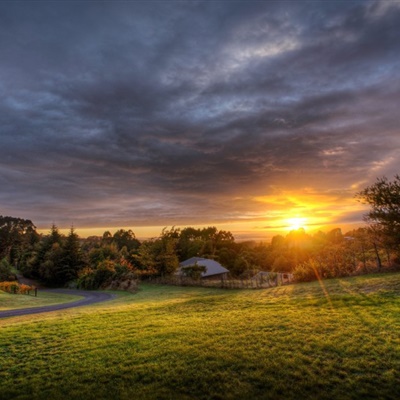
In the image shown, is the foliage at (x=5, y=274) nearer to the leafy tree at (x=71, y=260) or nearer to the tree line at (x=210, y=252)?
the tree line at (x=210, y=252)

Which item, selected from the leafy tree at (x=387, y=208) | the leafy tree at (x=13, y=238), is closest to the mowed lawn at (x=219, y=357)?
the leafy tree at (x=387, y=208)

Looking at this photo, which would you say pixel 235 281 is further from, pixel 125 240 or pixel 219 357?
pixel 125 240

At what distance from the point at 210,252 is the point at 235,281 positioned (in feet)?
130

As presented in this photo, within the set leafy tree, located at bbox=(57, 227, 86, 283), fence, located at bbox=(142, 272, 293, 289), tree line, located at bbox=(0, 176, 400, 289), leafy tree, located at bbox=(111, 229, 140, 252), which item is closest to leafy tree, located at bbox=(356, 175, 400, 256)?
tree line, located at bbox=(0, 176, 400, 289)

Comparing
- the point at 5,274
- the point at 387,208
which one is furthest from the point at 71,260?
the point at 387,208

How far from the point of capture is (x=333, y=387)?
18.5ft

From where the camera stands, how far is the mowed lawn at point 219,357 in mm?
5793

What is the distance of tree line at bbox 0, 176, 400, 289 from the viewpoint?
61.9 ft

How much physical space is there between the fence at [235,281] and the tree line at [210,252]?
5.83ft

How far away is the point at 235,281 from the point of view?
107 ft

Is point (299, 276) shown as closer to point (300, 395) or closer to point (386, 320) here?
point (386, 320)

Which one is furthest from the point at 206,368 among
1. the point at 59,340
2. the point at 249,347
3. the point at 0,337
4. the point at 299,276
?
the point at 299,276

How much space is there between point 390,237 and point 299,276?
1081 centimetres

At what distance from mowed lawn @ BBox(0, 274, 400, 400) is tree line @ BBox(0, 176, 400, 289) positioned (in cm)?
726
